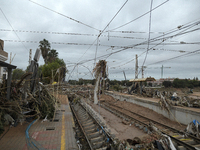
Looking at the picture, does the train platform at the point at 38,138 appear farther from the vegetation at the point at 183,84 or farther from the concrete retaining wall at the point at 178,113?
the vegetation at the point at 183,84

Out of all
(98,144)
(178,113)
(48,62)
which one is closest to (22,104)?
(98,144)

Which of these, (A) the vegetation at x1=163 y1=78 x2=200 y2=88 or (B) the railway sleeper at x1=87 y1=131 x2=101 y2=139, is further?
(A) the vegetation at x1=163 y1=78 x2=200 y2=88

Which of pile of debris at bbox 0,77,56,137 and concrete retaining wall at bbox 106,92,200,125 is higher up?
pile of debris at bbox 0,77,56,137

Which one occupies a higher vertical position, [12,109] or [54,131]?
[12,109]

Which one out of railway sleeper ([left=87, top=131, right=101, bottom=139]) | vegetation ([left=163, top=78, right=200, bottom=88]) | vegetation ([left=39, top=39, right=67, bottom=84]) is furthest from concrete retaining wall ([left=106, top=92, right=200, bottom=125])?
vegetation ([left=163, top=78, right=200, bottom=88])

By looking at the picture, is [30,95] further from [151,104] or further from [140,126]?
[151,104]

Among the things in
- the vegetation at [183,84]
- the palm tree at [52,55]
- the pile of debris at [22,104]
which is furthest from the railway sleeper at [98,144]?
the vegetation at [183,84]

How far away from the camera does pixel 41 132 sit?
23.8 feet

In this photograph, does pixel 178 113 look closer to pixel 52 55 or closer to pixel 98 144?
pixel 98 144

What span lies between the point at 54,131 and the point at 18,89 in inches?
149

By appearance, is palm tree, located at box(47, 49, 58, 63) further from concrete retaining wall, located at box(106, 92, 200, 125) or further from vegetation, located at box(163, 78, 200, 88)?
vegetation, located at box(163, 78, 200, 88)

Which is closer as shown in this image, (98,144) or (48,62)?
(98,144)

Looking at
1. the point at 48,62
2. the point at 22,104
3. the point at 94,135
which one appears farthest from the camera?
the point at 48,62

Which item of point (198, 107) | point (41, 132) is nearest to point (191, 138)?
point (198, 107)
